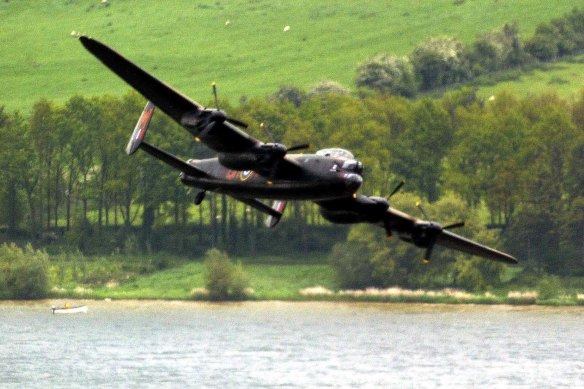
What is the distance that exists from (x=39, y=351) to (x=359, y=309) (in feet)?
144

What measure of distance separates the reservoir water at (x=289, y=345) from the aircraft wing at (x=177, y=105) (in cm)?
4511

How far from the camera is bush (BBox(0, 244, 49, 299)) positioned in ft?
635

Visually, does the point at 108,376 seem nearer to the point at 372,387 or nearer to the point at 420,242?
the point at 372,387

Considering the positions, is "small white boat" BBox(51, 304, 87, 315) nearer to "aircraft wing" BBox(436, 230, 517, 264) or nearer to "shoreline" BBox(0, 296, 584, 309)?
"shoreline" BBox(0, 296, 584, 309)

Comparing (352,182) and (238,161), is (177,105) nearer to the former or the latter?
(238,161)

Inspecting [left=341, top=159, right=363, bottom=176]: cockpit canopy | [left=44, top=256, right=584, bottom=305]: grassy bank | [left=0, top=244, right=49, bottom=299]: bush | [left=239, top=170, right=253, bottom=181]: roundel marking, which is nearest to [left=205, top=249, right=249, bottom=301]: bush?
[left=44, top=256, right=584, bottom=305]: grassy bank

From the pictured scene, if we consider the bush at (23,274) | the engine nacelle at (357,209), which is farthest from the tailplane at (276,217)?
the bush at (23,274)

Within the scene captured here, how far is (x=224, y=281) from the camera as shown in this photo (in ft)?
628

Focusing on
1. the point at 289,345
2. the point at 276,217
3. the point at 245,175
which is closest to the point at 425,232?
the point at 276,217

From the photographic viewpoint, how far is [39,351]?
5891 inches

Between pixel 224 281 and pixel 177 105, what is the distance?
10621 cm

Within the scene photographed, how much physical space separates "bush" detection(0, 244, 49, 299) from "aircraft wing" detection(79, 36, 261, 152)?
109300mm

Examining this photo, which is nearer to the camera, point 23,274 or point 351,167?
point 351,167

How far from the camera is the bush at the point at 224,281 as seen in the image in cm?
19125
